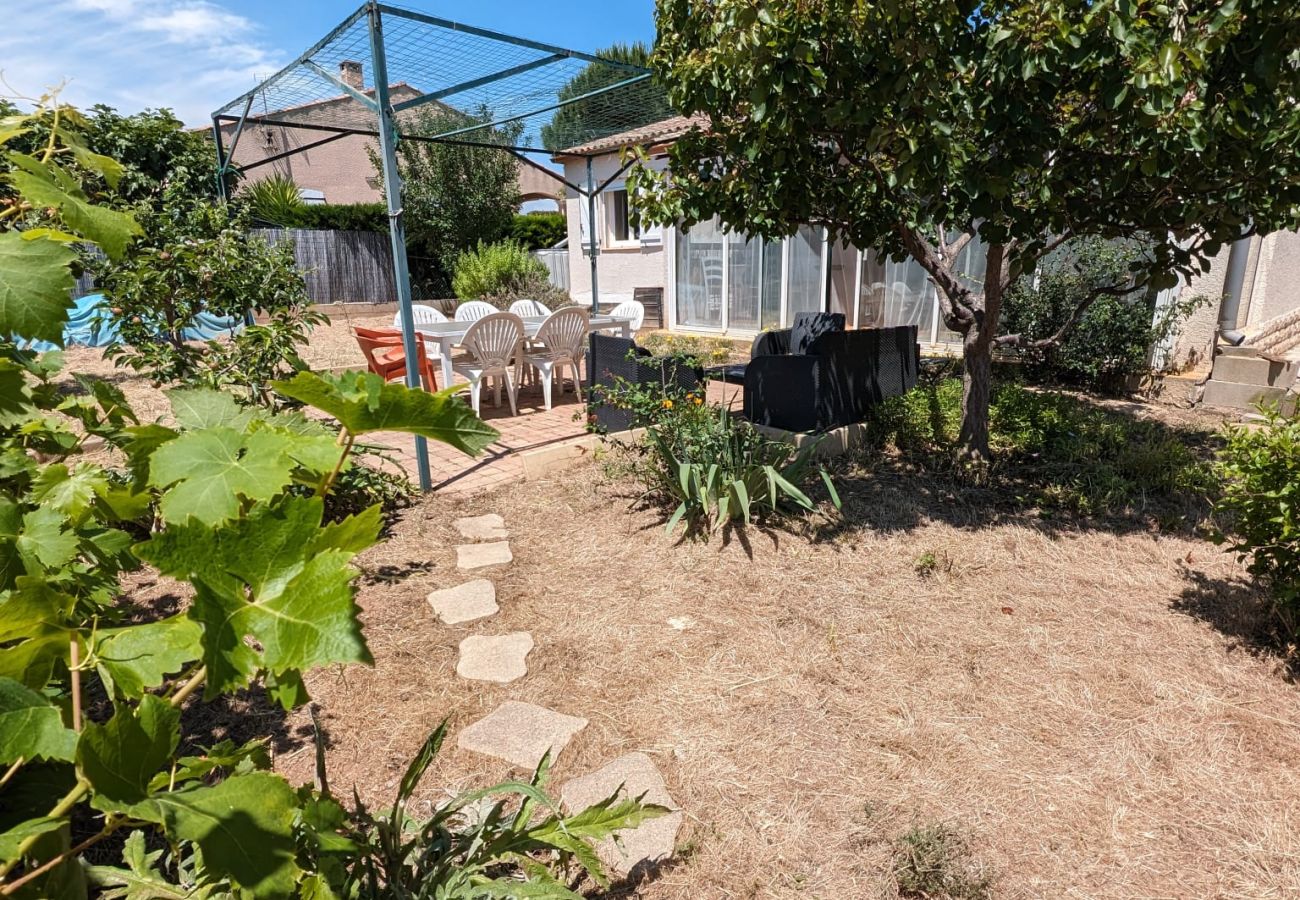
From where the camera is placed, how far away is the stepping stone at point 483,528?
4023mm

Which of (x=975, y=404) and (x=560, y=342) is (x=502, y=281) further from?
(x=975, y=404)

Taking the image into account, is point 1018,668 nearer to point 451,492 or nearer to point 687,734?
point 687,734

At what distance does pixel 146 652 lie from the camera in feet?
2.16

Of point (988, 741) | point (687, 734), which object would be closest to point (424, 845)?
point (687, 734)

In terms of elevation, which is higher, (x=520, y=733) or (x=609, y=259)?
(x=609, y=259)

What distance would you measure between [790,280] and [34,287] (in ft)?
33.3

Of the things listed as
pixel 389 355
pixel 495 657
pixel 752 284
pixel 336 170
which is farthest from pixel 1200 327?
pixel 336 170

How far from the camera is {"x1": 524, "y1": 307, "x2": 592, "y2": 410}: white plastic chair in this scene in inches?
252

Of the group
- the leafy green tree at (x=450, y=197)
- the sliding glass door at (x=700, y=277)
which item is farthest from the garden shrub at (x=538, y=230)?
the sliding glass door at (x=700, y=277)

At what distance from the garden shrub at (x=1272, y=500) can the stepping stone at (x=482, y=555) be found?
3.09 metres

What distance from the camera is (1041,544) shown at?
3.69 meters

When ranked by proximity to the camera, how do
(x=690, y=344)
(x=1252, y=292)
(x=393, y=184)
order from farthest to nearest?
(x=690, y=344) → (x=1252, y=292) → (x=393, y=184)

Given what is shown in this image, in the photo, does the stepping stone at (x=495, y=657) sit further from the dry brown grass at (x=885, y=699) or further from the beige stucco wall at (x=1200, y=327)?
the beige stucco wall at (x=1200, y=327)

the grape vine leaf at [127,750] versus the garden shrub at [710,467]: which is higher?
the grape vine leaf at [127,750]
